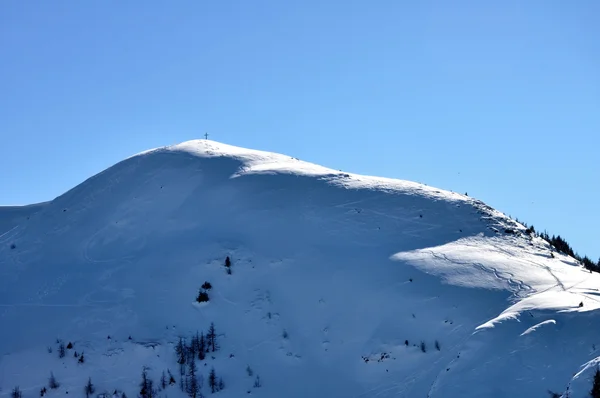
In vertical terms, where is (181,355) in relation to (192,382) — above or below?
above

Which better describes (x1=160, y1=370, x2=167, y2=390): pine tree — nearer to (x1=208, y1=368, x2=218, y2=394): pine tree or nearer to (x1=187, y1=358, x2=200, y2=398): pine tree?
(x1=187, y1=358, x2=200, y2=398): pine tree

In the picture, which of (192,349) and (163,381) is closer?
(163,381)

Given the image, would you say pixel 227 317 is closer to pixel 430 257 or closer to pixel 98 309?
→ pixel 98 309

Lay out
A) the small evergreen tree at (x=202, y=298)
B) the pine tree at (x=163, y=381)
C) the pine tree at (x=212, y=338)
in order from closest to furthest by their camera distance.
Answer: the pine tree at (x=163, y=381)
the pine tree at (x=212, y=338)
the small evergreen tree at (x=202, y=298)

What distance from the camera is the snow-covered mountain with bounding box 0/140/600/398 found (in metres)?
30.6

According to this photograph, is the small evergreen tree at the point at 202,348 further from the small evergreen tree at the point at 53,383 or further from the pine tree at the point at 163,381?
the small evergreen tree at the point at 53,383

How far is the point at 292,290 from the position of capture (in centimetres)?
3681

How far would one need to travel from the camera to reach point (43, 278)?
4084 centimetres

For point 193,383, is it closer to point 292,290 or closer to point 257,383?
point 257,383

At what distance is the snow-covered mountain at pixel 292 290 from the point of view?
30578 millimetres

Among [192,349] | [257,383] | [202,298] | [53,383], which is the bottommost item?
[257,383]

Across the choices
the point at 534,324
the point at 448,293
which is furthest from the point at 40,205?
the point at 534,324

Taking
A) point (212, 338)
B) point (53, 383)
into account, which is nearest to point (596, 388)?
point (212, 338)

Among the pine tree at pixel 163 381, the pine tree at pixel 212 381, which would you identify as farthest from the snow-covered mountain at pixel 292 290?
the pine tree at pixel 163 381
